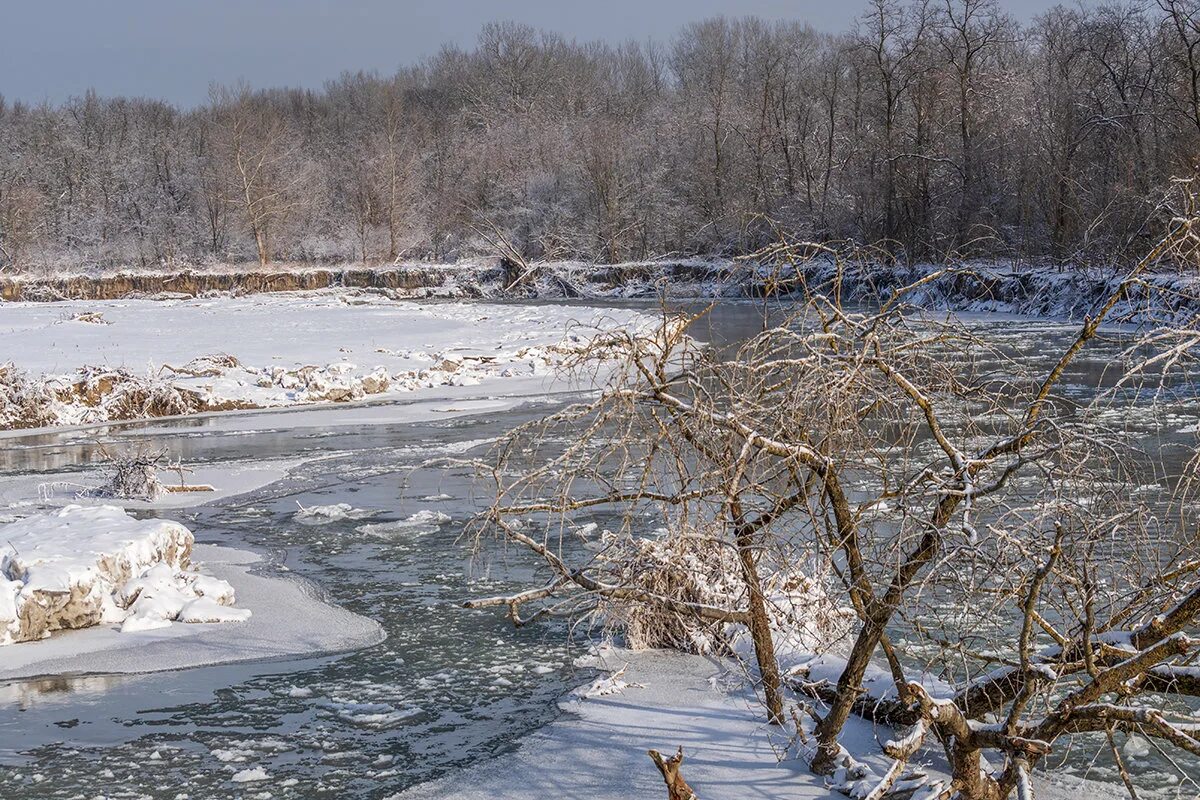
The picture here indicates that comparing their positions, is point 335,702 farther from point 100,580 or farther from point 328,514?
point 328,514

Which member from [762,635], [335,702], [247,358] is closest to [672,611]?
[762,635]

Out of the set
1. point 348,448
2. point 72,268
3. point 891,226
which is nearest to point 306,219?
point 72,268

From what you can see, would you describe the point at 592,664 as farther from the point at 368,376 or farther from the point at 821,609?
the point at 368,376

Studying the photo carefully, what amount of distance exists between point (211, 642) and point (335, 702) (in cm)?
157

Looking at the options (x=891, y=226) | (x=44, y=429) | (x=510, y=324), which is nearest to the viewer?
(x=44, y=429)

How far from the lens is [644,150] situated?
239 feet

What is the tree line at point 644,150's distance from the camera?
1518 inches

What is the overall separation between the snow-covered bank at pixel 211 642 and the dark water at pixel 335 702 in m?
0.15

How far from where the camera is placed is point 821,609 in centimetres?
725

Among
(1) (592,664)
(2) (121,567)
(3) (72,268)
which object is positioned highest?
(3) (72,268)

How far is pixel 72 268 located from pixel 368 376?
4923 centimetres

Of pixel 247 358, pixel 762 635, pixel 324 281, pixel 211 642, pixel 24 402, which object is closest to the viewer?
pixel 762 635

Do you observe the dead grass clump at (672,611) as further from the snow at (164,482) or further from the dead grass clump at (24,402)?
the dead grass clump at (24,402)

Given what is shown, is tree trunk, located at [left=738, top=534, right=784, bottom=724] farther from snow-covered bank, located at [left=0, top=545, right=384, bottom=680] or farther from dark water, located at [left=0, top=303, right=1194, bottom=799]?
snow-covered bank, located at [left=0, top=545, right=384, bottom=680]
